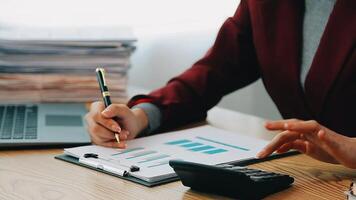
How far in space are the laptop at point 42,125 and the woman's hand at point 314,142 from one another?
0.40 metres

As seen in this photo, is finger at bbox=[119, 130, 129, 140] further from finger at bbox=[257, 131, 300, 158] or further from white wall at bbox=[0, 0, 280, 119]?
white wall at bbox=[0, 0, 280, 119]

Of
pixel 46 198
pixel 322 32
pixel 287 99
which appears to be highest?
pixel 322 32

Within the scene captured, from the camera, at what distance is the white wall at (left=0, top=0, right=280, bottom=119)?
2.14 m

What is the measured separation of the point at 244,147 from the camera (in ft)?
4.05

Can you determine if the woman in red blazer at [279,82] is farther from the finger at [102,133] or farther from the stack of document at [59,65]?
the stack of document at [59,65]

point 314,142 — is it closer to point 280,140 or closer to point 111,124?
point 280,140

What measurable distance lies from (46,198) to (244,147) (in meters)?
0.42

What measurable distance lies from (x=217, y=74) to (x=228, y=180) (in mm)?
670

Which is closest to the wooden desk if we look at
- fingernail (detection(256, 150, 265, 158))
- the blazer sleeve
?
fingernail (detection(256, 150, 265, 158))

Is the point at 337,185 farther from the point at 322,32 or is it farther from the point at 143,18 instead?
the point at 143,18

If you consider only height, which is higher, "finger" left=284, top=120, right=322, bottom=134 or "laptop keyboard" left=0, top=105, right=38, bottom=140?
"finger" left=284, top=120, right=322, bottom=134

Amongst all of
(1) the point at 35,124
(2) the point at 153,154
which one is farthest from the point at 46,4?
(2) the point at 153,154

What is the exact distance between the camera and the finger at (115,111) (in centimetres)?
126

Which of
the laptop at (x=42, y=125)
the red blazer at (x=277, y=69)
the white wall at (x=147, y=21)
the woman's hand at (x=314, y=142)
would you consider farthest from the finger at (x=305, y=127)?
the white wall at (x=147, y=21)
